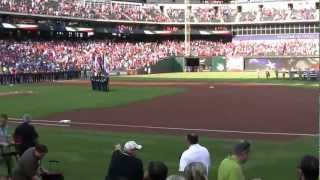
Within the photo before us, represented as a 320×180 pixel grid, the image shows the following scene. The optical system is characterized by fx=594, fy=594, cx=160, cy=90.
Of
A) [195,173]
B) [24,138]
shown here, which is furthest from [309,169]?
[24,138]

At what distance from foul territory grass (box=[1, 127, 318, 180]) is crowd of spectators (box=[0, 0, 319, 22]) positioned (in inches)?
2445

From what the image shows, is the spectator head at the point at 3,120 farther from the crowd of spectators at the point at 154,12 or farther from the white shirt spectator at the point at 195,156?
the crowd of spectators at the point at 154,12

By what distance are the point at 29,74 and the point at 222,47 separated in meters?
44.3

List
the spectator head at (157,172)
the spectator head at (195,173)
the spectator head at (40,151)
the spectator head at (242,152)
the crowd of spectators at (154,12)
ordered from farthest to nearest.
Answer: the crowd of spectators at (154,12) < the spectator head at (40,151) < the spectator head at (242,152) < the spectator head at (157,172) < the spectator head at (195,173)

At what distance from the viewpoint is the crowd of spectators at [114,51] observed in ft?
229

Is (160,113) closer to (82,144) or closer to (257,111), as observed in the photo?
(257,111)

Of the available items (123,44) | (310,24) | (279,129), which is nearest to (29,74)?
(123,44)

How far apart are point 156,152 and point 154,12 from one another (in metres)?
87.4

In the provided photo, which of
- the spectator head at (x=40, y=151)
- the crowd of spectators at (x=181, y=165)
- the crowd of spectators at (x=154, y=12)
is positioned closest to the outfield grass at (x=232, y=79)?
the crowd of spectators at (x=154, y=12)

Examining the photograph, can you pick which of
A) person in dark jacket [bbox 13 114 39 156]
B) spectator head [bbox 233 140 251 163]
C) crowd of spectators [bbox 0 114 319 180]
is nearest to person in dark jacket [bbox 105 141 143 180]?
crowd of spectators [bbox 0 114 319 180]

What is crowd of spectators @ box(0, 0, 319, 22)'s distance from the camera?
285 ft

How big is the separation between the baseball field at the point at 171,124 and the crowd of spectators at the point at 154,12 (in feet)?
143

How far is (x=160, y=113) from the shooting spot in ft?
104

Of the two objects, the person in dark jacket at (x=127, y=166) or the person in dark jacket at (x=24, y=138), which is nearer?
the person in dark jacket at (x=127, y=166)
